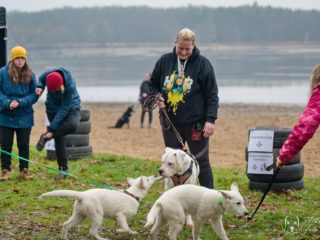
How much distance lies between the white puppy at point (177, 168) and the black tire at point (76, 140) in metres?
5.87

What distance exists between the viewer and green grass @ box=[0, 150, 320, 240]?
8398 millimetres

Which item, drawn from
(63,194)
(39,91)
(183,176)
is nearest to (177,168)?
(183,176)

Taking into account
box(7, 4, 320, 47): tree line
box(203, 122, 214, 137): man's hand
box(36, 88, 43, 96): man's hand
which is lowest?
box(7, 4, 320, 47): tree line

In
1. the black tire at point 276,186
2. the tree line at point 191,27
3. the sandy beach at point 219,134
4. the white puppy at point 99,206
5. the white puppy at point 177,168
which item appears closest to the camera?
the white puppy at point 99,206

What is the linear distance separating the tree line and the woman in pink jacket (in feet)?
511

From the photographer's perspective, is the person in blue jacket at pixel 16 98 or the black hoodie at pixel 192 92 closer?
the black hoodie at pixel 192 92

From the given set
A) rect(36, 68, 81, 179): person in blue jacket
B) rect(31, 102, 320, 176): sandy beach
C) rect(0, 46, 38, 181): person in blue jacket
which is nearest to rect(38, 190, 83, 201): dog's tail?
rect(36, 68, 81, 179): person in blue jacket

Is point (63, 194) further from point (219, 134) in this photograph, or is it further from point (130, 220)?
point (219, 134)

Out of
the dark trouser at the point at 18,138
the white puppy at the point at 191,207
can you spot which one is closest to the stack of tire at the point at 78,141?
the dark trouser at the point at 18,138

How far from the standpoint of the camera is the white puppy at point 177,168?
832 cm

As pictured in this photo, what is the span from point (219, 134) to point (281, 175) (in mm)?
12630

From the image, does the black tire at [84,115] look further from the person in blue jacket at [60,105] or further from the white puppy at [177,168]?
the white puppy at [177,168]

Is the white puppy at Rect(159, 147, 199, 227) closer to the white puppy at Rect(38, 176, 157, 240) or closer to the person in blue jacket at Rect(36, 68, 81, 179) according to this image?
the white puppy at Rect(38, 176, 157, 240)

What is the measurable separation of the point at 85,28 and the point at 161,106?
184585 mm
